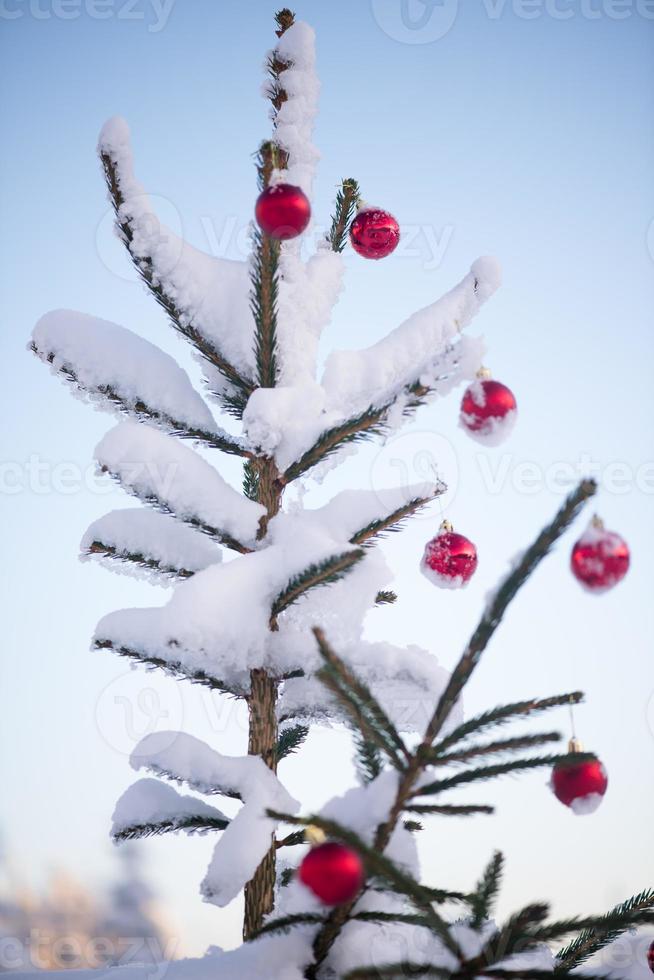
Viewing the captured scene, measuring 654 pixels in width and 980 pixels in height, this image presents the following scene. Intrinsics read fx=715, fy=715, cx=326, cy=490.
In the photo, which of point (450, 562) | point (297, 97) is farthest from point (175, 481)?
point (297, 97)

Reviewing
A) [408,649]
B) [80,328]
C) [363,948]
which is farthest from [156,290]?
[363,948]

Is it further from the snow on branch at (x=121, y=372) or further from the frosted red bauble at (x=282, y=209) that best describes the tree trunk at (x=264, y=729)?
the frosted red bauble at (x=282, y=209)

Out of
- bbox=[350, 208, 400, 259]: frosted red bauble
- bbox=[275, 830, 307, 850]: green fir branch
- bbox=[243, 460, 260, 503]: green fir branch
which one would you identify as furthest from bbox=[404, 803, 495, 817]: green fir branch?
bbox=[350, 208, 400, 259]: frosted red bauble

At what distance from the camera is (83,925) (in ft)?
24.3

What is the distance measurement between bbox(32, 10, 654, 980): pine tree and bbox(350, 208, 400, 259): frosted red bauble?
156mm

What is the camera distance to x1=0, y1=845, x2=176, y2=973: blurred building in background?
271 cm

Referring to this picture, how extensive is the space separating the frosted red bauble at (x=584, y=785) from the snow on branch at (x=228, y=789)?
33.0 inches

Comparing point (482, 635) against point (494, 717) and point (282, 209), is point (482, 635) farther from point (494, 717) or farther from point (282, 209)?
point (282, 209)

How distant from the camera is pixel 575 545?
1.81 meters

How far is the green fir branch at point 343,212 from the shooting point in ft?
11.0

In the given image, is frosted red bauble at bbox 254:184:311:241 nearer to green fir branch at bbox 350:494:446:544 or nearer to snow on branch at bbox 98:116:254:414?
snow on branch at bbox 98:116:254:414

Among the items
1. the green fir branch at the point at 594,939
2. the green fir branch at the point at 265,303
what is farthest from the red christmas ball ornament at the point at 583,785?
the green fir branch at the point at 265,303

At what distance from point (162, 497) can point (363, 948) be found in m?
1.51

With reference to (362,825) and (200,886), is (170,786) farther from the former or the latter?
(362,825)
